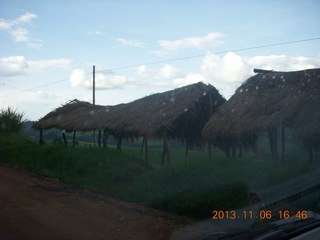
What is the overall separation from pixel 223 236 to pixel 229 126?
25.3 ft

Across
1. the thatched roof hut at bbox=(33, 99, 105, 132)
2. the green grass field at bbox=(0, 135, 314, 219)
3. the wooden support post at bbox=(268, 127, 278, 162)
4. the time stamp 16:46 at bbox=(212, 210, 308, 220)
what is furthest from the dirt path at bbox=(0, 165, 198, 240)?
the thatched roof hut at bbox=(33, 99, 105, 132)

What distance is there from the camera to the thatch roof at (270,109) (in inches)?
357

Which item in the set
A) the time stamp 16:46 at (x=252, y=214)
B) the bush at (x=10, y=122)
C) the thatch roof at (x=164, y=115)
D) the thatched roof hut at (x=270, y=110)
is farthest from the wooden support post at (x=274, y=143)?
the bush at (x=10, y=122)

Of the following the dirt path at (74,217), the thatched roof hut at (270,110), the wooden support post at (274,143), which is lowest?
the dirt path at (74,217)

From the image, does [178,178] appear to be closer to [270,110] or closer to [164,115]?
[270,110]

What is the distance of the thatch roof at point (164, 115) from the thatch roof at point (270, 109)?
129cm

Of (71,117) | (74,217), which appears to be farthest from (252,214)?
(71,117)

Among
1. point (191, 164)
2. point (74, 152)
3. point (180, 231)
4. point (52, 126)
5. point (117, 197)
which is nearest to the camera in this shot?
point (180, 231)

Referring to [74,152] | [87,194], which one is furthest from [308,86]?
[74,152]

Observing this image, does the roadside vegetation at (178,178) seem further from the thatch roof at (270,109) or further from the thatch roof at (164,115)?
the thatch roof at (164,115)

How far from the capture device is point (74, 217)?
6.36 m

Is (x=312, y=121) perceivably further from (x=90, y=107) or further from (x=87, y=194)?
(x=90, y=107)

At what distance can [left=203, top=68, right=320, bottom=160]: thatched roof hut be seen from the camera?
905 cm

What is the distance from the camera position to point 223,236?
10.7 ft
